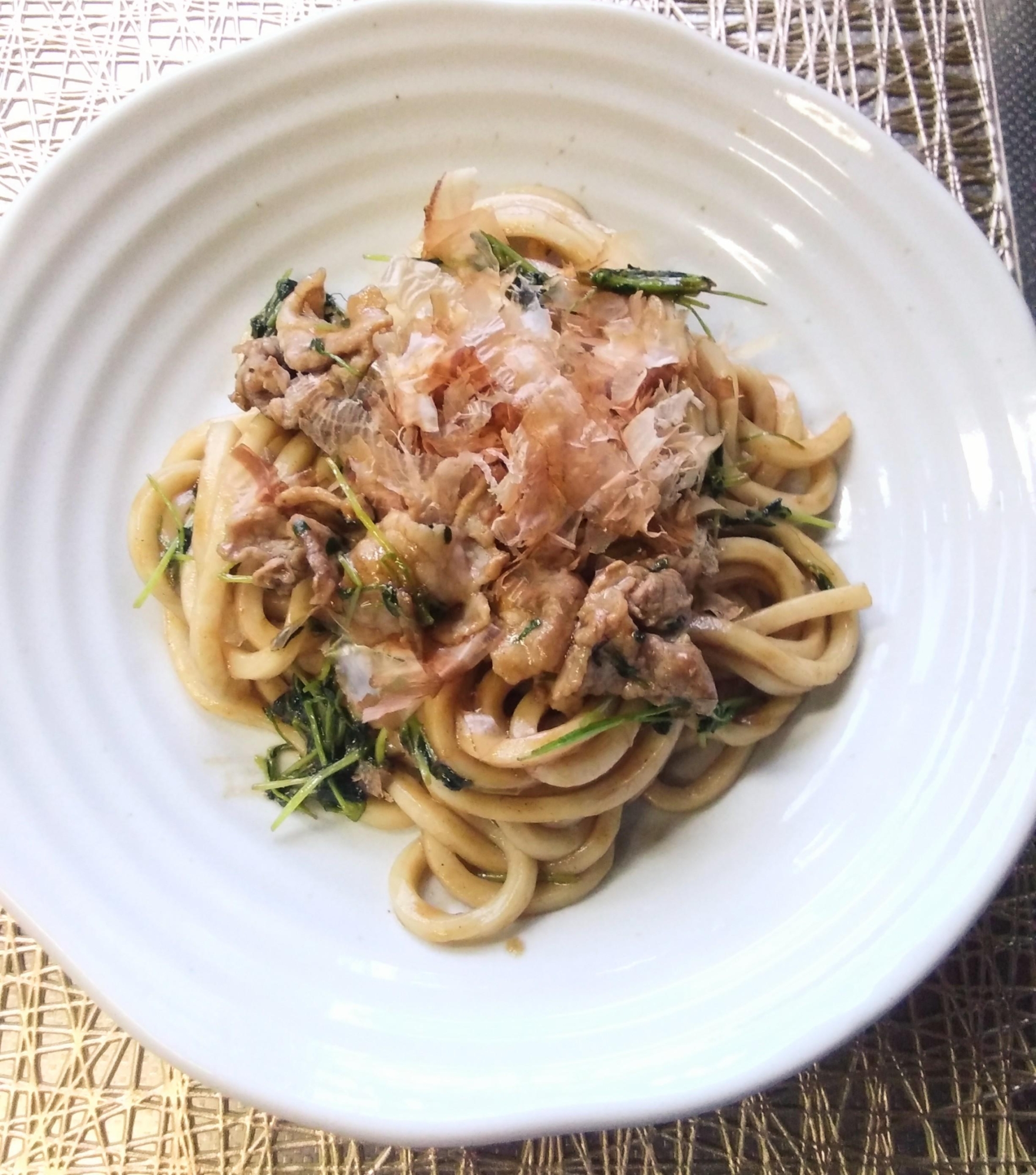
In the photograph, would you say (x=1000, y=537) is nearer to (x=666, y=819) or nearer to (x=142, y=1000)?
(x=666, y=819)

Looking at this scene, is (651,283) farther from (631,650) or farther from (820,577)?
(631,650)

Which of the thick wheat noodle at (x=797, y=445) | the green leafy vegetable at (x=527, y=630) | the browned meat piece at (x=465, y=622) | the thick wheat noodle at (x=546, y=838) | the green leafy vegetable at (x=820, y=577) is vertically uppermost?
the thick wheat noodle at (x=797, y=445)

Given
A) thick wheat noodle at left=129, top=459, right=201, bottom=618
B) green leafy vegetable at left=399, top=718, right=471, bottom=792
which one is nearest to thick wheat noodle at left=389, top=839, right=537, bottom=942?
green leafy vegetable at left=399, top=718, right=471, bottom=792

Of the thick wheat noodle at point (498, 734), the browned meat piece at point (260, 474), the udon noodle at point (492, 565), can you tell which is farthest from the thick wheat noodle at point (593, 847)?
the browned meat piece at point (260, 474)

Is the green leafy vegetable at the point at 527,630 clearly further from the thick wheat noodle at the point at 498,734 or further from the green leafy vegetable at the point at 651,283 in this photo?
the green leafy vegetable at the point at 651,283

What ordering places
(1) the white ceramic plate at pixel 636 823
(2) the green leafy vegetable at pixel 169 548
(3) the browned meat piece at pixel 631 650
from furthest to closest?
(2) the green leafy vegetable at pixel 169 548
(3) the browned meat piece at pixel 631 650
(1) the white ceramic plate at pixel 636 823

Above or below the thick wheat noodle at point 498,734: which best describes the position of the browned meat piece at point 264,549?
above
